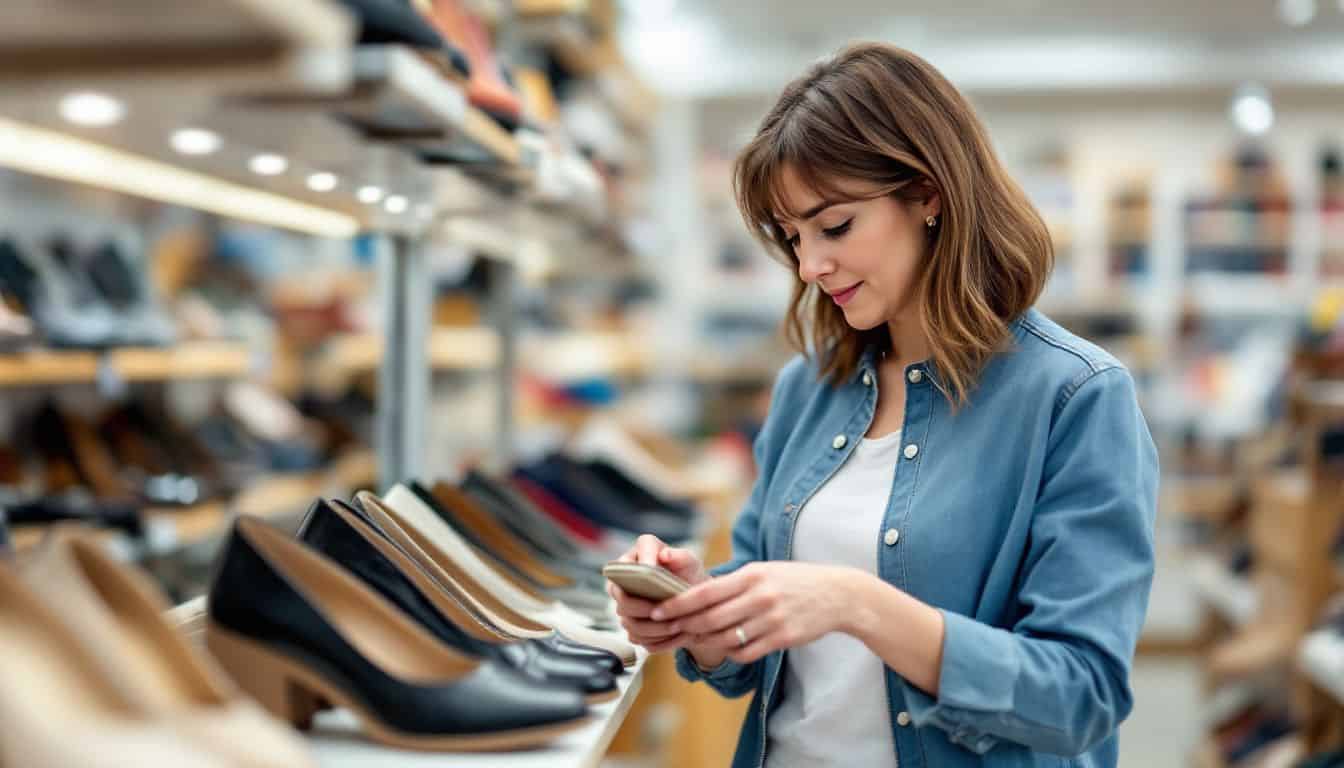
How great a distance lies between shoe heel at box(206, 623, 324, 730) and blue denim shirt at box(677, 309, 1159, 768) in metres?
0.63

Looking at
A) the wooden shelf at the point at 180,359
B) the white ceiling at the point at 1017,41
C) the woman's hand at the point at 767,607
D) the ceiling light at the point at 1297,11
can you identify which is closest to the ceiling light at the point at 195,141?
the woman's hand at the point at 767,607

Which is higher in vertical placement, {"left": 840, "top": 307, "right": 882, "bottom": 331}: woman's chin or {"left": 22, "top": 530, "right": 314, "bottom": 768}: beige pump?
{"left": 840, "top": 307, "right": 882, "bottom": 331}: woman's chin

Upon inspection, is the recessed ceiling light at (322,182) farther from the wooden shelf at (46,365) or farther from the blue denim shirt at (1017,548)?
the wooden shelf at (46,365)

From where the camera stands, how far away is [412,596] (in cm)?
124

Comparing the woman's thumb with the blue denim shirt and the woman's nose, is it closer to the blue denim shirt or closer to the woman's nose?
the blue denim shirt

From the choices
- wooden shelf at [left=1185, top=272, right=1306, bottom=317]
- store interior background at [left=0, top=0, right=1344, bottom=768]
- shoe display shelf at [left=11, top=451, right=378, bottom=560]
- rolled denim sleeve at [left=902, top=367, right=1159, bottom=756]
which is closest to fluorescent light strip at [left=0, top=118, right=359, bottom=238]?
store interior background at [left=0, top=0, right=1344, bottom=768]

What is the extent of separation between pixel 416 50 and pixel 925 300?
0.64 m

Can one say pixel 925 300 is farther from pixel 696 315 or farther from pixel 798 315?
pixel 696 315

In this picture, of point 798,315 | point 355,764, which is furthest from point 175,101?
point 798,315

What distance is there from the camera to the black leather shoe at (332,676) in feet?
3.50

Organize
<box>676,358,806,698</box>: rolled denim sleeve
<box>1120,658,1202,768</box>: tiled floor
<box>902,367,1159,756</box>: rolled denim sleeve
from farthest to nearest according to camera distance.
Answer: <box>1120,658,1202,768</box>: tiled floor
<box>676,358,806,698</box>: rolled denim sleeve
<box>902,367,1159,756</box>: rolled denim sleeve

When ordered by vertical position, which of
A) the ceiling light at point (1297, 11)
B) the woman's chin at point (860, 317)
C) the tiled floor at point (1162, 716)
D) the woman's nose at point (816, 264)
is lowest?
the tiled floor at point (1162, 716)

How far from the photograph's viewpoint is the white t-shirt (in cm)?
148

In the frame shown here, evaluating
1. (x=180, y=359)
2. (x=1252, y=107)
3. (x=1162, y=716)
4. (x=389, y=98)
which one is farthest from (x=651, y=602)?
(x=1252, y=107)
